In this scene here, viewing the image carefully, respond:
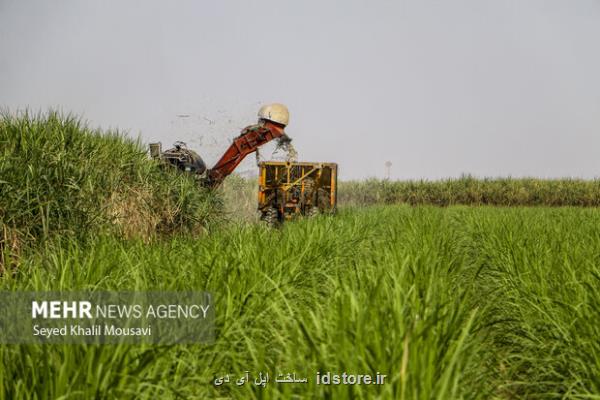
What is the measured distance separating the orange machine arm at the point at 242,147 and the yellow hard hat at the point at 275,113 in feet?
0.37

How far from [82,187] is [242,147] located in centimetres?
485

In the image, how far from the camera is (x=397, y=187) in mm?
30969

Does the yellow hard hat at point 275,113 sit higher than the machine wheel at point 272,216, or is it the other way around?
the yellow hard hat at point 275,113

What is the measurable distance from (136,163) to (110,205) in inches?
65.0

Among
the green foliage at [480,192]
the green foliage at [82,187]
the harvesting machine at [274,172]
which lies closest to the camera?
the green foliage at [82,187]

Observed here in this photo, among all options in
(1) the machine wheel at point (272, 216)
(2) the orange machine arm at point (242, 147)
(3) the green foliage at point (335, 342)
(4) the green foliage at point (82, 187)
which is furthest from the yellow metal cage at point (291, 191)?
(3) the green foliage at point (335, 342)

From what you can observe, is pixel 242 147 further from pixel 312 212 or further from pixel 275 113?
pixel 312 212

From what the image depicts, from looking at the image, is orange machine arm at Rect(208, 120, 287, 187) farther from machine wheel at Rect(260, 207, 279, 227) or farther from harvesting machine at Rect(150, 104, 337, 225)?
machine wheel at Rect(260, 207, 279, 227)

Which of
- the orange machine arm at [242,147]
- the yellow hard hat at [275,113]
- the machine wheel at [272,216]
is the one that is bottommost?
the machine wheel at [272,216]

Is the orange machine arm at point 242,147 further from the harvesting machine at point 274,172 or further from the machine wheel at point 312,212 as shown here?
the machine wheel at point 312,212

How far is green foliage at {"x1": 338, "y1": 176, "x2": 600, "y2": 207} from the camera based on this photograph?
2961 centimetres

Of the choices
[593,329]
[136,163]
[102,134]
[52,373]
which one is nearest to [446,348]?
[593,329]

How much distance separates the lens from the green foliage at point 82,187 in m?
5.42

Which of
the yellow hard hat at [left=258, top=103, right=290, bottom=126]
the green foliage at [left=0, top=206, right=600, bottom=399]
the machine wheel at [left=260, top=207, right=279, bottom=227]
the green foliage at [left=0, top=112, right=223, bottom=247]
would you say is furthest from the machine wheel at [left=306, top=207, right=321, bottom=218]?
the green foliage at [left=0, top=206, right=600, bottom=399]
